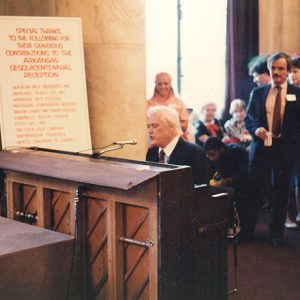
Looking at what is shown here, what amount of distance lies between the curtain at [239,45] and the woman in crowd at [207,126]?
3.81 feet

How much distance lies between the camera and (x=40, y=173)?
3334 mm

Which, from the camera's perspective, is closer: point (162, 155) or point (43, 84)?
point (162, 155)

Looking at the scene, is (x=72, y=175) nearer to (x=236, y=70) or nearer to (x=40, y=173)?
(x=40, y=173)

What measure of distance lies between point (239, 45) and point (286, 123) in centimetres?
315

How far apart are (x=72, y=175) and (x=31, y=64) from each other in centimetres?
192

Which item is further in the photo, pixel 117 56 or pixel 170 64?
pixel 170 64

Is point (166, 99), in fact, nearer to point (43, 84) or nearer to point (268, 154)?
point (268, 154)

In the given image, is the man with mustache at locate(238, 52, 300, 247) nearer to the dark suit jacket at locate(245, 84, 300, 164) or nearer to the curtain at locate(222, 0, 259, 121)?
the dark suit jacket at locate(245, 84, 300, 164)

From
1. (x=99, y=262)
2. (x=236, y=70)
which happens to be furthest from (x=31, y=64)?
(x=236, y=70)

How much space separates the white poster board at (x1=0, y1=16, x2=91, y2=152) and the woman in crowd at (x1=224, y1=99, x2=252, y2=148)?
2769 millimetres

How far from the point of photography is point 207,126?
7.18 m

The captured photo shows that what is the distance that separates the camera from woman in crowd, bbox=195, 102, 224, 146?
7027 mm

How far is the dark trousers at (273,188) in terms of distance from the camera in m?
5.42

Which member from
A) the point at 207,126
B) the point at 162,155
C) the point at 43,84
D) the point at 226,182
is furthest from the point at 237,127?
the point at 162,155
